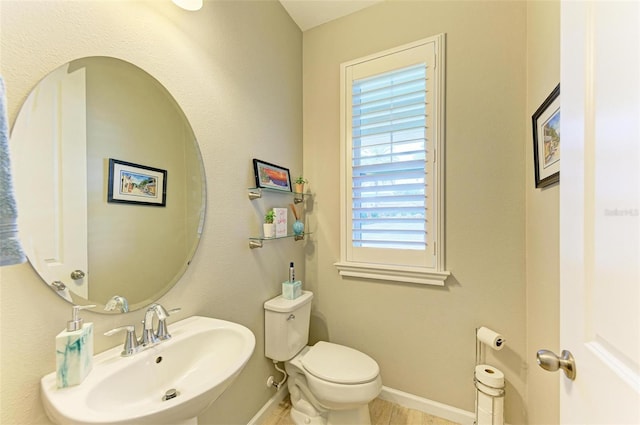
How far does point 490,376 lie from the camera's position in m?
1.33

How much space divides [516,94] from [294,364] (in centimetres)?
201

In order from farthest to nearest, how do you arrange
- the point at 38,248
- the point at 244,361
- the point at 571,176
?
the point at 244,361
the point at 38,248
the point at 571,176

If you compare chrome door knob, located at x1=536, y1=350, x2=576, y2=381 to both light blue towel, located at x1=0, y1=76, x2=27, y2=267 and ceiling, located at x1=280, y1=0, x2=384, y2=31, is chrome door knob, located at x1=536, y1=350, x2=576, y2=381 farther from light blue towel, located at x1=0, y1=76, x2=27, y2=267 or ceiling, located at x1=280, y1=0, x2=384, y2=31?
ceiling, located at x1=280, y1=0, x2=384, y2=31

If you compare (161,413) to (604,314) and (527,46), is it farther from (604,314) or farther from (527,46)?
(527,46)

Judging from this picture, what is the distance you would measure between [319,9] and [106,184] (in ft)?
5.86

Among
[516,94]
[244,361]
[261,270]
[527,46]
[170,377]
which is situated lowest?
[170,377]

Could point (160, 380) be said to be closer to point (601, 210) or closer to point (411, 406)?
point (601, 210)

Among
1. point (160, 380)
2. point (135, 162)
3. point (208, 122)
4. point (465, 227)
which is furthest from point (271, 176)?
point (465, 227)

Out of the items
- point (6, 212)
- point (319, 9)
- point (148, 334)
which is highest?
point (319, 9)

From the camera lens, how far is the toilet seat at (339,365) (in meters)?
1.30

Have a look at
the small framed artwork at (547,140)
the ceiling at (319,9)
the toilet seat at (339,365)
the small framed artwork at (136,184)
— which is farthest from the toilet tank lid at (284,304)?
the ceiling at (319,9)

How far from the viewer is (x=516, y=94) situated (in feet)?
4.55

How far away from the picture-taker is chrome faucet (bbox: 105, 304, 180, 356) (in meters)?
0.82

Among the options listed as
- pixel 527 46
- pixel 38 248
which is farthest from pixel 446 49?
pixel 38 248
